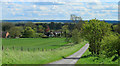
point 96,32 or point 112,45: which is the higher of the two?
point 96,32

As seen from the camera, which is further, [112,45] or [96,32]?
[96,32]

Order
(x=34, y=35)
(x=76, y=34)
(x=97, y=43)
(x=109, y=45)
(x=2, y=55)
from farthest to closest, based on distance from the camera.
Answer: (x=34, y=35), (x=76, y=34), (x=97, y=43), (x=109, y=45), (x=2, y=55)

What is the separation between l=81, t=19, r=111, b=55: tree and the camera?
101 feet

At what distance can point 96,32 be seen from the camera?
3112 cm

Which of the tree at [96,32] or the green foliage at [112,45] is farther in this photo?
the tree at [96,32]

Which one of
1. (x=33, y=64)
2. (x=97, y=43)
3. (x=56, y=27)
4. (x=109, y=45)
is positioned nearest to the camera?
(x=33, y=64)

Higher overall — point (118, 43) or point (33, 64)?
point (118, 43)

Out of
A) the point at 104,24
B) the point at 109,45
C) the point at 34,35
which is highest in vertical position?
the point at 104,24

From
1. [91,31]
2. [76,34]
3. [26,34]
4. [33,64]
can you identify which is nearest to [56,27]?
[26,34]

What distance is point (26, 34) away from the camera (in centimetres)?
12244

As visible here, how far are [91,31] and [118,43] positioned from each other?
9887mm

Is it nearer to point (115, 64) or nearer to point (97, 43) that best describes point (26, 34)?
point (97, 43)

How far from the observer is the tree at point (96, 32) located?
30.9 metres

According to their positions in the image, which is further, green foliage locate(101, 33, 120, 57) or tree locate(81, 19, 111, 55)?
tree locate(81, 19, 111, 55)
